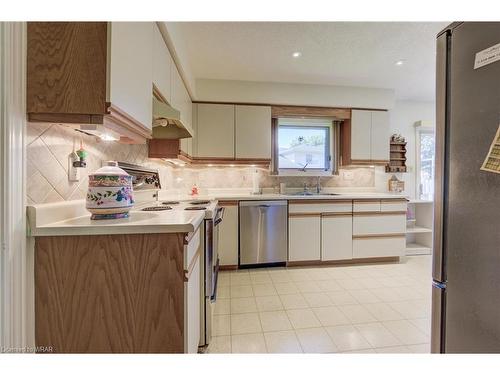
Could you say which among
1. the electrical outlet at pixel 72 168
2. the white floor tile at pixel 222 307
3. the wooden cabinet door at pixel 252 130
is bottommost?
the white floor tile at pixel 222 307

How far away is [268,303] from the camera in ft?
6.46

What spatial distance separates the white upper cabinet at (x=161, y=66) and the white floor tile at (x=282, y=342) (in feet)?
5.84

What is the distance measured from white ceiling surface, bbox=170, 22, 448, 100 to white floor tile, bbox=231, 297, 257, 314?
226 centimetres

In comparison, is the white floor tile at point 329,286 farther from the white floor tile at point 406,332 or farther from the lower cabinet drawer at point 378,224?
the lower cabinet drawer at point 378,224

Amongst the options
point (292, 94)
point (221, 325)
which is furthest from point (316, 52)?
point (221, 325)

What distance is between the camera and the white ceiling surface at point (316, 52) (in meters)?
1.91

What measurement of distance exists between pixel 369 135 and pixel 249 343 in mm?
2930

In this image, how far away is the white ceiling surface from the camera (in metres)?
1.91

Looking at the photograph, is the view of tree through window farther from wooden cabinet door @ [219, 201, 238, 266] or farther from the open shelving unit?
the open shelving unit

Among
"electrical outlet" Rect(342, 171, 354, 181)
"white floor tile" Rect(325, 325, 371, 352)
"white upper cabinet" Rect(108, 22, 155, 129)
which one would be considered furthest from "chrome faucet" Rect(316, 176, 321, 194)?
"white upper cabinet" Rect(108, 22, 155, 129)

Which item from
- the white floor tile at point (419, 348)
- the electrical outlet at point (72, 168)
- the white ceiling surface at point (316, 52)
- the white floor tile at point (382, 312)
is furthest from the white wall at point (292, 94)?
the white floor tile at point (419, 348)

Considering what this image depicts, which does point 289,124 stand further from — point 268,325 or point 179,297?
point 179,297

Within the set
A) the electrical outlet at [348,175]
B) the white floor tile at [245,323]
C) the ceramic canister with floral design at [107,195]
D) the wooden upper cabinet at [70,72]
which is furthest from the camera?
the electrical outlet at [348,175]

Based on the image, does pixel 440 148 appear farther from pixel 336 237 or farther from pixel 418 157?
pixel 418 157
